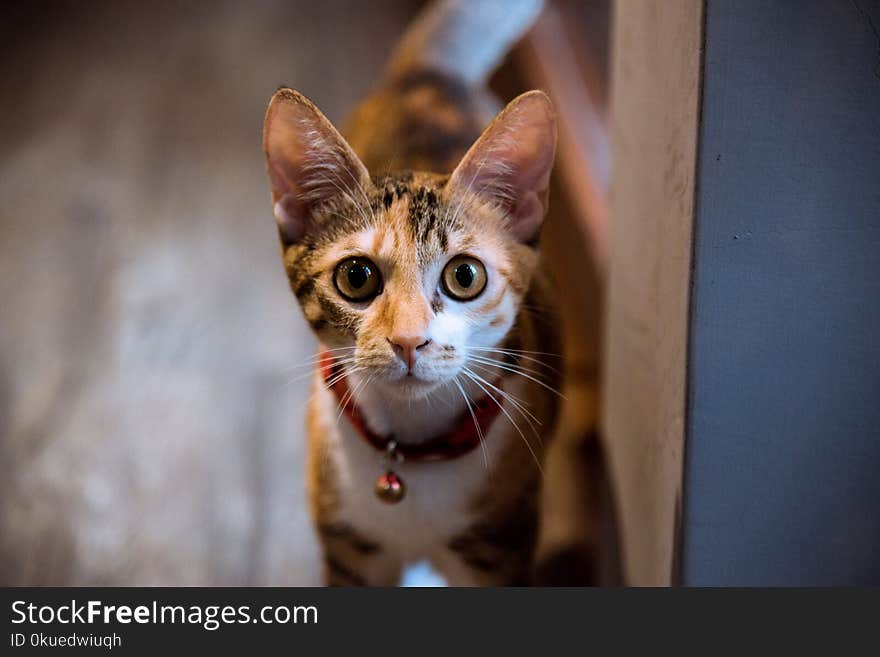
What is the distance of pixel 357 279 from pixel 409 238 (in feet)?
0.20

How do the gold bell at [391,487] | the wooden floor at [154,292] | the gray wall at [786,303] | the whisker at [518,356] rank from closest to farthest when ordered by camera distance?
the gray wall at [786,303], the whisker at [518,356], the gold bell at [391,487], the wooden floor at [154,292]

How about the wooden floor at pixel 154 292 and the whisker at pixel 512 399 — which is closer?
the whisker at pixel 512 399

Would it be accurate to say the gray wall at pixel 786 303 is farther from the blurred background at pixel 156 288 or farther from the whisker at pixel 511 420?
the blurred background at pixel 156 288

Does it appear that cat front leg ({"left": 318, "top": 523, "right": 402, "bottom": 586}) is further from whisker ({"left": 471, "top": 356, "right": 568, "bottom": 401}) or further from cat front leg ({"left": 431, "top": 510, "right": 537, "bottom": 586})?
whisker ({"left": 471, "top": 356, "right": 568, "bottom": 401})

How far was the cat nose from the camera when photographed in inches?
31.7

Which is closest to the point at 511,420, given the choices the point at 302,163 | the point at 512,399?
the point at 512,399

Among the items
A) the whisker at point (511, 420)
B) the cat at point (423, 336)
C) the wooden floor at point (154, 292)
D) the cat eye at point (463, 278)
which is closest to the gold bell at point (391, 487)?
the cat at point (423, 336)

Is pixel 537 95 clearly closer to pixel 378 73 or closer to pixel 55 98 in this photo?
pixel 378 73

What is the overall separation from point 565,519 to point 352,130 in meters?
0.69

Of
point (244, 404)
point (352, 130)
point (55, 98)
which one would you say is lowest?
point (244, 404)

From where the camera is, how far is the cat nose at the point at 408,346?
805mm

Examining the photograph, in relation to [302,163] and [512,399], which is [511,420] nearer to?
[512,399]

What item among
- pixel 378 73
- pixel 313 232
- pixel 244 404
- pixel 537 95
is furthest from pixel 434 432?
pixel 378 73

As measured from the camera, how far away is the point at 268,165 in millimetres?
860
